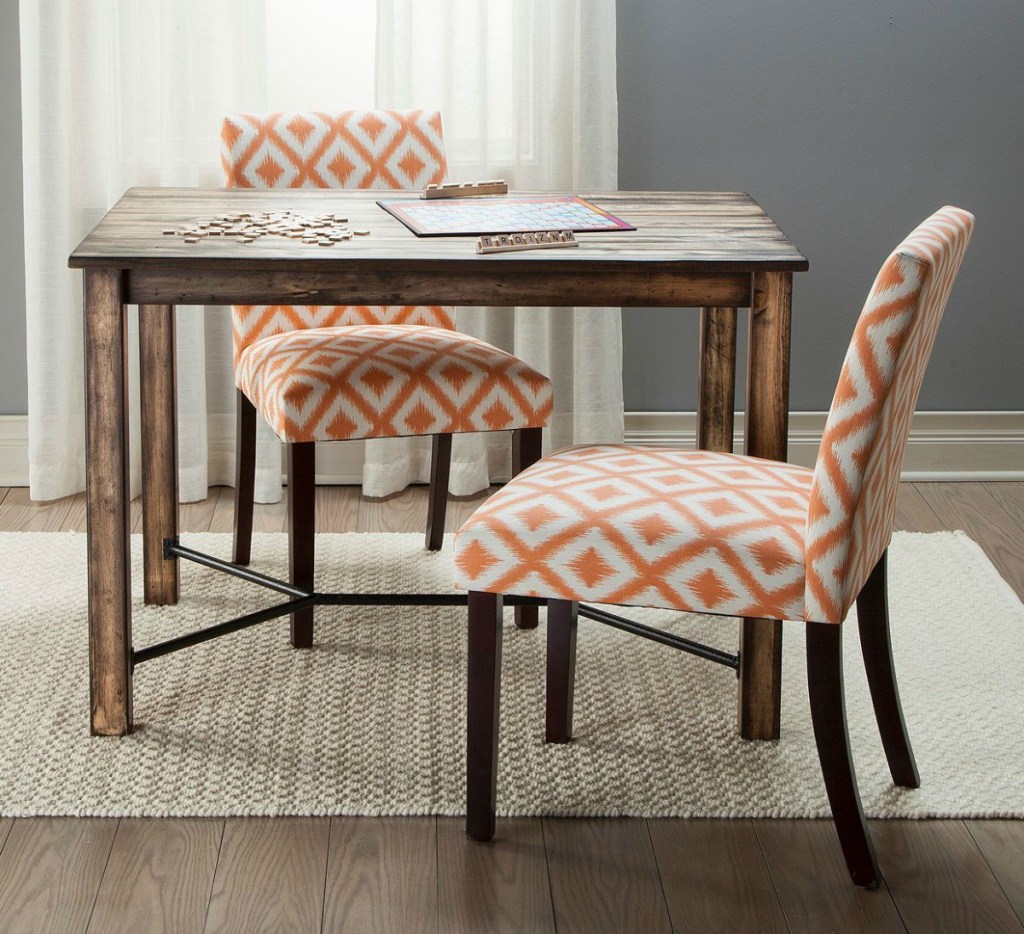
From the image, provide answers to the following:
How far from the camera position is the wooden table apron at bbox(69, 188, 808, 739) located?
5.98ft

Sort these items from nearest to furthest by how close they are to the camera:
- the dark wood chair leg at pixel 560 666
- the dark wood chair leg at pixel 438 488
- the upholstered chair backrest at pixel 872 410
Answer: the upholstered chair backrest at pixel 872 410, the dark wood chair leg at pixel 560 666, the dark wood chair leg at pixel 438 488

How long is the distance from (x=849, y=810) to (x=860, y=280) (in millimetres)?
1808

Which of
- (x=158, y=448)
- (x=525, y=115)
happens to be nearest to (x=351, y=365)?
(x=158, y=448)

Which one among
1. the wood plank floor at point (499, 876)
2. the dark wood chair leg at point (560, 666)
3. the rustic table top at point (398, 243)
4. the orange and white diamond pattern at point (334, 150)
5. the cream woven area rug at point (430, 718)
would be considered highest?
the orange and white diamond pattern at point (334, 150)

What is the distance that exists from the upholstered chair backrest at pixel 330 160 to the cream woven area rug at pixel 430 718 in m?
0.50

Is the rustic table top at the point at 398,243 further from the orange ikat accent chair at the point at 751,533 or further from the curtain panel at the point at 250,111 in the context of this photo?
the curtain panel at the point at 250,111

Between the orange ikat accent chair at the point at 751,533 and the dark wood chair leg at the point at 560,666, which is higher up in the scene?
the orange ikat accent chair at the point at 751,533

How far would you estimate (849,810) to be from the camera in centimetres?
164

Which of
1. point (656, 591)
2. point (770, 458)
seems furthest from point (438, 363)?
point (656, 591)

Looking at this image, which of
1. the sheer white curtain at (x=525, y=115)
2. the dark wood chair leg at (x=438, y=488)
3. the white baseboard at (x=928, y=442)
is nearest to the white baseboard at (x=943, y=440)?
the white baseboard at (x=928, y=442)

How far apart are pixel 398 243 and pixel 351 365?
31cm

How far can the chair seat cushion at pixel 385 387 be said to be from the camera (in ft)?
6.92

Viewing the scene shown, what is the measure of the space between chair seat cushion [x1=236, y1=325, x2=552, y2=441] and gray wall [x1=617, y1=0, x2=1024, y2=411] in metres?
1.00

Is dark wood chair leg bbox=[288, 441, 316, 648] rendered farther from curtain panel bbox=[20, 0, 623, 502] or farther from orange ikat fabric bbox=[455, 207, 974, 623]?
curtain panel bbox=[20, 0, 623, 502]
